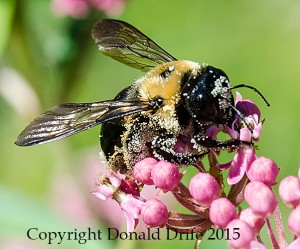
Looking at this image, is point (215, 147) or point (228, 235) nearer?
point (228, 235)

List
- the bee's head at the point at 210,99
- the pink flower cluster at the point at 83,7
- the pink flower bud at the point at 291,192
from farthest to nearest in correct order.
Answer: the pink flower cluster at the point at 83,7 → the bee's head at the point at 210,99 → the pink flower bud at the point at 291,192

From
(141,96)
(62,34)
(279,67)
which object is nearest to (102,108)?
(141,96)

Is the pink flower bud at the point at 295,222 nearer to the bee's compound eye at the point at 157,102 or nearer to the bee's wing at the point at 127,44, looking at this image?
the bee's compound eye at the point at 157,102

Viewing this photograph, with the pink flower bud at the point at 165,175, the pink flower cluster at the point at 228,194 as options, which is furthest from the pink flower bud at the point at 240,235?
the pink flower bud at the point at 165,175

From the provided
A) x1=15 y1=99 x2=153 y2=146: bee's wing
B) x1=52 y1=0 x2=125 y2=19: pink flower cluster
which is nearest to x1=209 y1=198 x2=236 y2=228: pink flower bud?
x1=15 y1=99 x2=153 y2=146: bee's wing

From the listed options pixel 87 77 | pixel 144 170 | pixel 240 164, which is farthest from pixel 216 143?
pixel 87 77

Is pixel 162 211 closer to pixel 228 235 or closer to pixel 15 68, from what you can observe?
pixel 228 235
